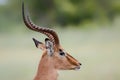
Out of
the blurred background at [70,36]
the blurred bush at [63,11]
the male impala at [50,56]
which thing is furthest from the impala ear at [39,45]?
the blurred bush at [63,11]

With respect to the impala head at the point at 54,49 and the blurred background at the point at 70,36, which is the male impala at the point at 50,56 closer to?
the impala head at the point at 54,49

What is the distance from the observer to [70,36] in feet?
16.8

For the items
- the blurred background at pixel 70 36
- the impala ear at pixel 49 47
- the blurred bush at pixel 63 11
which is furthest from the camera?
the blurred bush at pixel 63 11

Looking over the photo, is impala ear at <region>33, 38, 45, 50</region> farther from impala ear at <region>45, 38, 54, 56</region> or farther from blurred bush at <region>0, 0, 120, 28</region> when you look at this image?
blurred bush at <region>0, 0, 120, 28</region>

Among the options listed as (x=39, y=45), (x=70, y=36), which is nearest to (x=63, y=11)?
(x=70, y=36)

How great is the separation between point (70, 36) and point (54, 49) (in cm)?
139

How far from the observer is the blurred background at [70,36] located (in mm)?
4828

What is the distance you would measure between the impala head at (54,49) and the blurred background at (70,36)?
862 mm

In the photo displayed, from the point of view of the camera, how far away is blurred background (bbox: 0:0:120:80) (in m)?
4.83

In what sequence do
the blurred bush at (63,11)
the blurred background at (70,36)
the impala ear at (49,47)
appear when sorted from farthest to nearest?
the blurred bush at (63,11)
the blurred background at (70,36)
the impala ear at (49,47)

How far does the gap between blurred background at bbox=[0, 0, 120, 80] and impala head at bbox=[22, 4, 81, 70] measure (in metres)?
0.86

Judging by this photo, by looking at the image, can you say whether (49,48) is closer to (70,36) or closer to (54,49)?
(54,49)

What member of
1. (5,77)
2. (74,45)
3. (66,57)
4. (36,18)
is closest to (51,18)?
(36,18)

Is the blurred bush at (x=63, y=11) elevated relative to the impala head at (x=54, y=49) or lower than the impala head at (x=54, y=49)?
elevated
